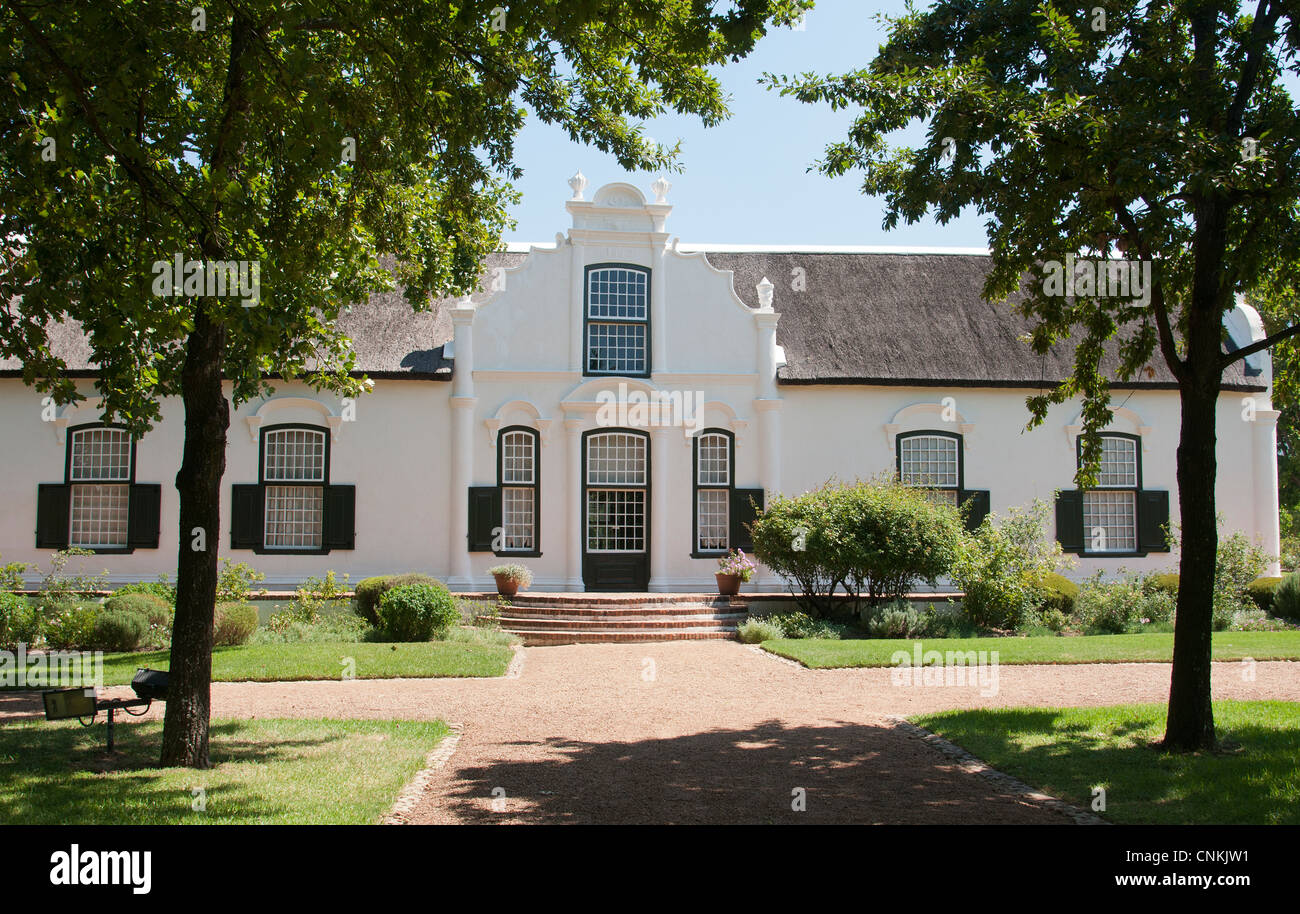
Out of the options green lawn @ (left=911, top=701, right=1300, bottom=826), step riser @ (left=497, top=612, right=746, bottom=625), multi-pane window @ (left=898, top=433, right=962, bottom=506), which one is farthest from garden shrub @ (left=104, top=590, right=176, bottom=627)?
multi-pane window @ (left=898, top=433, right=962, bottom=506)

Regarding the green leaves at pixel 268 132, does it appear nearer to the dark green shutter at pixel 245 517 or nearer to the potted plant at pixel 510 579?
the potted plant at pixel 510 579

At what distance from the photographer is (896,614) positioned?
54.5 feet

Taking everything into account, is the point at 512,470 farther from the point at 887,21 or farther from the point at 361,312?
the point at 887,21

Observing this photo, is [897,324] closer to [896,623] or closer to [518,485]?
[896,623]

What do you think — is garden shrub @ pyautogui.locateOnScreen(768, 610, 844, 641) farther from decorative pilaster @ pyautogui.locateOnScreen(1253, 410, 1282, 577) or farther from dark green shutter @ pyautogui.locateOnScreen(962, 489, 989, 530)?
decorative pilaster @ pyautogui.locateOnScreen(1253, 410, 1282, 577)

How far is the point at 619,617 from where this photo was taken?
17891 mm

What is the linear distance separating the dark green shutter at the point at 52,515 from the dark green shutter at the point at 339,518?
16.0ft

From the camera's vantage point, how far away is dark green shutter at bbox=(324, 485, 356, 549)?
1959 cm

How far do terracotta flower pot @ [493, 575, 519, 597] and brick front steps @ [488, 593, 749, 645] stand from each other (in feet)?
0.41

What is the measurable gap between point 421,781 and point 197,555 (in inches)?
100

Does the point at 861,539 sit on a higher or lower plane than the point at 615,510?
lower

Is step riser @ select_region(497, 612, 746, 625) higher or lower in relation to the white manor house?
lower

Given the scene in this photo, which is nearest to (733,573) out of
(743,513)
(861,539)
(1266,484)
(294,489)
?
(743,513)

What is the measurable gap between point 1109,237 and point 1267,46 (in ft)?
6.22
